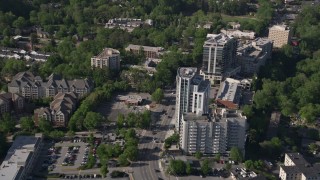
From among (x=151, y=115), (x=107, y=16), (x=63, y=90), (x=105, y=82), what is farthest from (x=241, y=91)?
(x=107, y=16)

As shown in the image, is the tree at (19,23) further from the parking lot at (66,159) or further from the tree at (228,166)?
the tree at (228,166)

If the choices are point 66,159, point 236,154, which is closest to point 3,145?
point 66,159

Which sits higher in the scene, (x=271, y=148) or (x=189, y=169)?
(x=271, y=148)

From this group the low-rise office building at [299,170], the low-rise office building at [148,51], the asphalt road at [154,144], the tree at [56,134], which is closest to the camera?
the low-rise office building at [299,170]

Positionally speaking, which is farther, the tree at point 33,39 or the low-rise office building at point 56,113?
the tree at point 33,39

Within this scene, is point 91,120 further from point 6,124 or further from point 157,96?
point 157,96

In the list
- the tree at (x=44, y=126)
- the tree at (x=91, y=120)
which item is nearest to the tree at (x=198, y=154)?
the tree at (x=91, y=120)

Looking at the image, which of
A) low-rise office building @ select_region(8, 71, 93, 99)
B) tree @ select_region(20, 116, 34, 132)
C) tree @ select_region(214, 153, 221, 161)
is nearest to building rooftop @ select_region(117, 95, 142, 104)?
low-rise office building @ select_region(8, 71, 93, 99)
